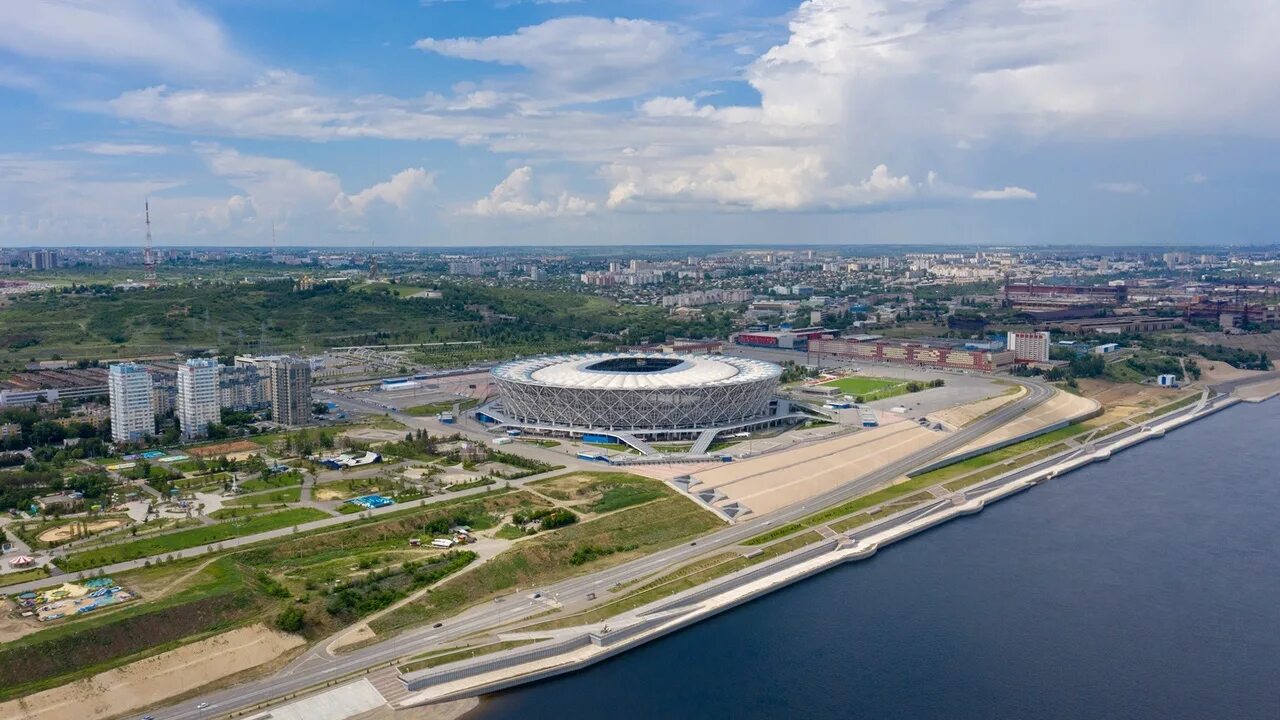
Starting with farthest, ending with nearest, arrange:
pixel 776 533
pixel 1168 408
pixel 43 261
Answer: pixel 43 261 → pixel 1168 408 → pixel 776 533

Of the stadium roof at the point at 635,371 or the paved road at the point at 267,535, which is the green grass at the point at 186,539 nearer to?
the paved road at the point at 267,535

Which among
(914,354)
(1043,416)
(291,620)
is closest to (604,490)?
(291,620)

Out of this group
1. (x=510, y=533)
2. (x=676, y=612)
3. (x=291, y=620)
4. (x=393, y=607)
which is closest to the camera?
(x=291, y=620)

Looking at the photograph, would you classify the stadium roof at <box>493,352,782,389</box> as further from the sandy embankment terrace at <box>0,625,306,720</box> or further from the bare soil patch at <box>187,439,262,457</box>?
the sandy embankment terrace at <box>0,625,306,720</box>

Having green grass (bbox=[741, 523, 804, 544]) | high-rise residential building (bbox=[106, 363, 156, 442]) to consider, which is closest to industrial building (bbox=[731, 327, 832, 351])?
green grass (bbox=[741, 523, 804, 544])

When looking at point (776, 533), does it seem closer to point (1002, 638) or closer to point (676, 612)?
point (676, 612)

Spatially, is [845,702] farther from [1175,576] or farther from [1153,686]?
[1175,576]

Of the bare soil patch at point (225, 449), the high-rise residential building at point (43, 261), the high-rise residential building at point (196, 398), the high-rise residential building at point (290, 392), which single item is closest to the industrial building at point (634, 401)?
the high-rise residential building at point (290, 392)
